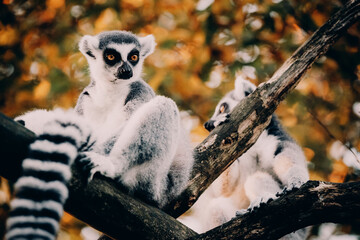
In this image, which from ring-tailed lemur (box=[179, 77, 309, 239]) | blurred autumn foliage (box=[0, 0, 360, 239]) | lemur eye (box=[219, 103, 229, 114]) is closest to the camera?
ring-tailed lemur (box=[179, 77, 309, 239])

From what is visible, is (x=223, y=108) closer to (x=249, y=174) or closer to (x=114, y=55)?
(x=249, y=174)

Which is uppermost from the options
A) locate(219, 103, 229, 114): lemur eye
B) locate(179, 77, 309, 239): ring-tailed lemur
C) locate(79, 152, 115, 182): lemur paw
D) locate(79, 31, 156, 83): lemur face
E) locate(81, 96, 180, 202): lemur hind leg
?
locate(219, 103, 229, 114): lemur eye

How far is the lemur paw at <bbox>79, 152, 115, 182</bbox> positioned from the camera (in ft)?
8.90

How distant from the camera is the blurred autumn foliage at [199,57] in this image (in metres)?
5.07

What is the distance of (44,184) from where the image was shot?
2242mm

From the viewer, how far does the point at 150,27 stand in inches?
229

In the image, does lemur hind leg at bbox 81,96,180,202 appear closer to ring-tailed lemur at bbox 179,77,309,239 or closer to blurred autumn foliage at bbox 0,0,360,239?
ring-tailed lemur at bbox 179,77,309,239

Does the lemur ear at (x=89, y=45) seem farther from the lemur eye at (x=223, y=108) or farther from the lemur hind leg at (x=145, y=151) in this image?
the lemur eye at (x=223, y=108)

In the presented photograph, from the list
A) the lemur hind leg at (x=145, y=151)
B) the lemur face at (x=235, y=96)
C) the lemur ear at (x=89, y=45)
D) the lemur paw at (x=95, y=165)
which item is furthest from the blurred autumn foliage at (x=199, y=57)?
the lemur paw at (x=95, y=165)

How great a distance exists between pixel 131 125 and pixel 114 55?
1482mm

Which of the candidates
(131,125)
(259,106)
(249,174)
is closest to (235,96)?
(249,174)

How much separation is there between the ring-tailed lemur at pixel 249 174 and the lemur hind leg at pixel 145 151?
4.23ft

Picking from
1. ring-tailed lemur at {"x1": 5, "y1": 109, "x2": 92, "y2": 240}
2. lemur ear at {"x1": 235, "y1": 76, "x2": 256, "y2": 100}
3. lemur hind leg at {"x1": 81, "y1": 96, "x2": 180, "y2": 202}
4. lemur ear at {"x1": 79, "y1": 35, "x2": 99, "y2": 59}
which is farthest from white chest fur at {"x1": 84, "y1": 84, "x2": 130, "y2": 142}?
lemur ear at {"x1": 235, "y1": 76, "x2": 256, "y2": 100}

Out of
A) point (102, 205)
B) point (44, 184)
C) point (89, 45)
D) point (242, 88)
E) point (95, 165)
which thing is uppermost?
point (242, 88)
